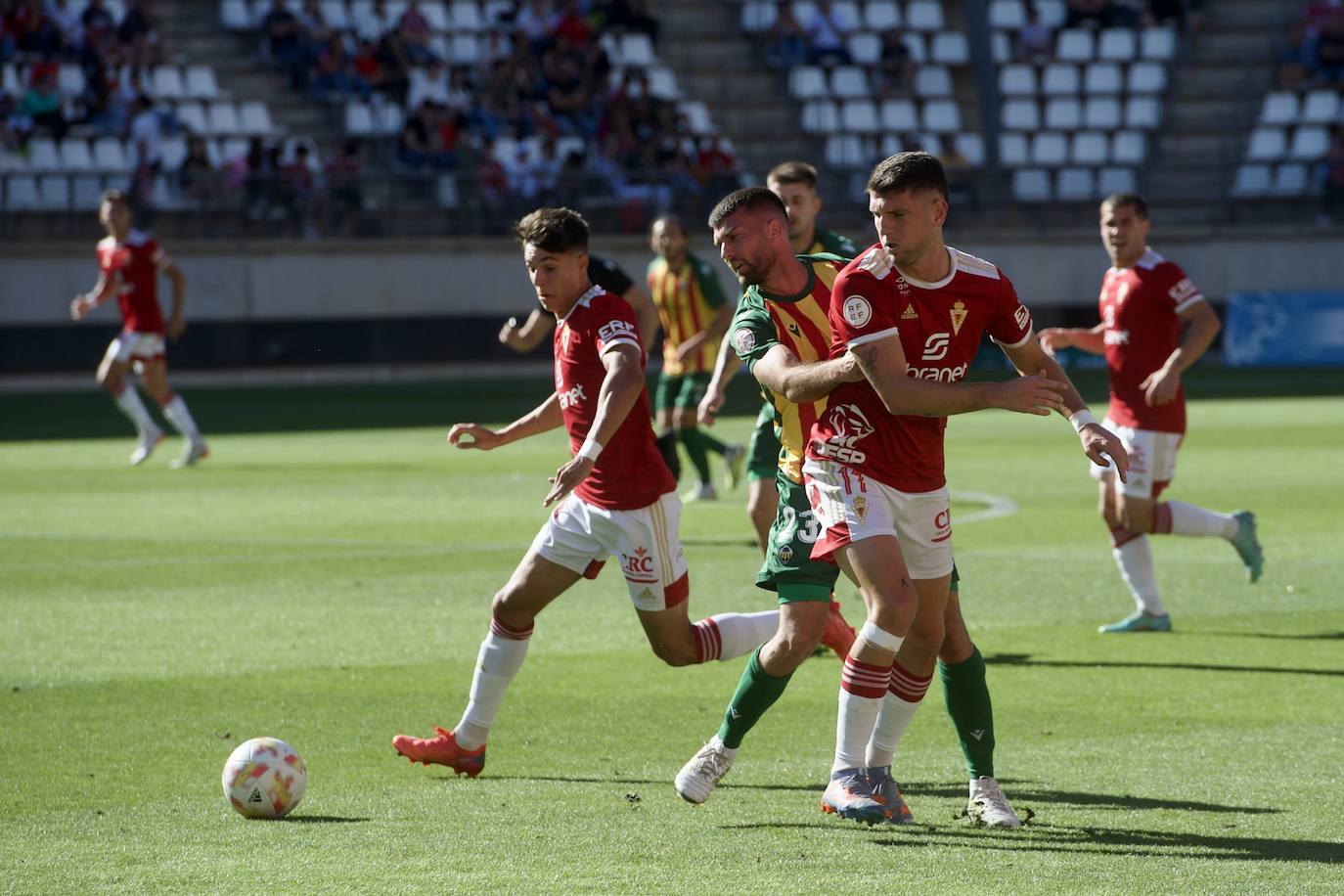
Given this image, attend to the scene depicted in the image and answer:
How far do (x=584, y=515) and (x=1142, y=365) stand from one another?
13.9 ft

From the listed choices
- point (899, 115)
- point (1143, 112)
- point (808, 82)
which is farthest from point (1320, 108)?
point (808, 82)

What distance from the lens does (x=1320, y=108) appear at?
111 feet

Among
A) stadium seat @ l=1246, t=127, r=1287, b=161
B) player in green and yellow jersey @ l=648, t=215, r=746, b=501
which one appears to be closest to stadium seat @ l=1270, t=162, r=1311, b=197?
stadium seat @ l=1246, t=127, r=1287, b=161

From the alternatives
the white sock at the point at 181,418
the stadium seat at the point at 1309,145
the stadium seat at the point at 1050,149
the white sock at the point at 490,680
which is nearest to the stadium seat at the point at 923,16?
the stadium seat at the point at 1050,149

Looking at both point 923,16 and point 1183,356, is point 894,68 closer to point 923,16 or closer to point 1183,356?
point 923,16

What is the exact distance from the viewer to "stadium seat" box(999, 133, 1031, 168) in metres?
34.3

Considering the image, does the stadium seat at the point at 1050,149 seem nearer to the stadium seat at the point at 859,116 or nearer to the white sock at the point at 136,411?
the stadium seat at the point at 859,116

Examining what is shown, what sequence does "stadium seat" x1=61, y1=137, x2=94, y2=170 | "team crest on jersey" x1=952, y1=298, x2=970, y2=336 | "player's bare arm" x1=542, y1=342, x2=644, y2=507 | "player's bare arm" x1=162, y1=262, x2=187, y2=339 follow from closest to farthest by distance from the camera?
"team crest on jersey" x1=952, y1=298, x2=970, y2=336, "player's bare arm" x1=542, y1=342, x2=644, y2=507, "player's bare arm" x1=162, y1=262, x2=187, y2=339, "stadium seat" x1=61, y1=137, x2=94, y2=170

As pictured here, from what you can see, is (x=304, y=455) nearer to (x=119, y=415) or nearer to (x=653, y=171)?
(x=119, y=415)

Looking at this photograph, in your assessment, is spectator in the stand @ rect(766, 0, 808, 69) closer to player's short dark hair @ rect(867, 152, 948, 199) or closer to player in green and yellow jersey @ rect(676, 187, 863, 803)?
player in green and yellow jersey @ rect(676, 187, 863, 803)

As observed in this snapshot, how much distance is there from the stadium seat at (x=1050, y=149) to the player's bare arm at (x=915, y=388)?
1168 inches

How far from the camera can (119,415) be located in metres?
23.4

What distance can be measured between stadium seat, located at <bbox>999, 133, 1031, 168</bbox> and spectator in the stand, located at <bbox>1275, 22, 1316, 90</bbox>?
476 cm

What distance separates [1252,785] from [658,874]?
2.15 metres
